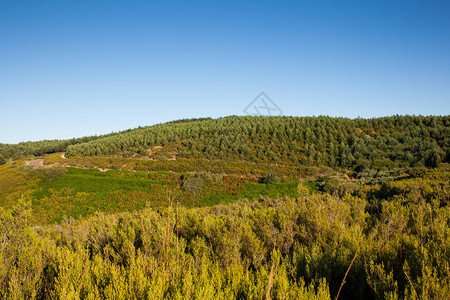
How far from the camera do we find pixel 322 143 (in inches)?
2202

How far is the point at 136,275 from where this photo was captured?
15.1ft

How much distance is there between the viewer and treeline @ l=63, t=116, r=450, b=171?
46969 mm

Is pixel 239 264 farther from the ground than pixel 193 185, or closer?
farther from the ground

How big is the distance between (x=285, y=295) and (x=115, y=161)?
5028 centimetres

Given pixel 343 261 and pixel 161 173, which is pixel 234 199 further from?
pixel 343 261

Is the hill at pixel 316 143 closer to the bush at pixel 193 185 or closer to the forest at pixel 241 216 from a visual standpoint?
the forest at pixel 241 216

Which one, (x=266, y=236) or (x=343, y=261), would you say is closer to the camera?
(x=343, y=261)

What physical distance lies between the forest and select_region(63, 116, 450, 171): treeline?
0.37m

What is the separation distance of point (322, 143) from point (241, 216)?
50324mm

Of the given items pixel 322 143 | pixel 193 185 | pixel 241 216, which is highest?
pixel 322 143

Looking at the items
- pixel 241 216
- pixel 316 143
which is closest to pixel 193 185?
pixel 241 216

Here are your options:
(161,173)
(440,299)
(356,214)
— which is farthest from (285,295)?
(161,173)

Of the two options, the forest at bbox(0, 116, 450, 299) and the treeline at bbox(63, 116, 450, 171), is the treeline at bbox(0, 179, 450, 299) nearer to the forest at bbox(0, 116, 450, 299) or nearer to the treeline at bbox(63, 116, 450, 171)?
the forest at bbox(0, 116, 450, 299)

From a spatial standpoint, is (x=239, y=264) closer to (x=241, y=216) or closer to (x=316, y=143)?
(x=241, y=216)
